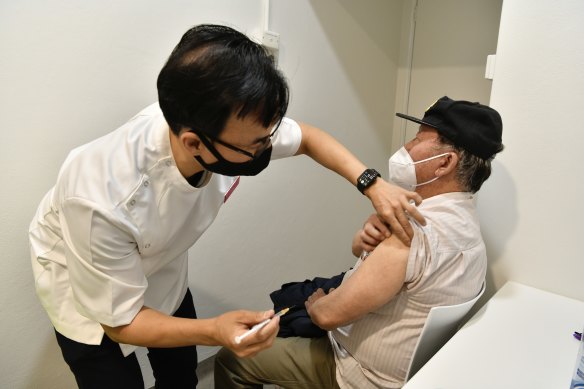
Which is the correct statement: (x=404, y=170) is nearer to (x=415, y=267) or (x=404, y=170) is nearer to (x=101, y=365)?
(x=415, y=267)

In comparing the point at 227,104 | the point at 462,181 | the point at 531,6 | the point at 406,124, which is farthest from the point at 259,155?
the point at 406,124

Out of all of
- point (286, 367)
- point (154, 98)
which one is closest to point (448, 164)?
point (286, 367)

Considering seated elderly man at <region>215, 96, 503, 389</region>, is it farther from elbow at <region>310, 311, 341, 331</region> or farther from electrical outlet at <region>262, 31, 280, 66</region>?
electrical outlet at <region>262, 31, 280, 66</region>

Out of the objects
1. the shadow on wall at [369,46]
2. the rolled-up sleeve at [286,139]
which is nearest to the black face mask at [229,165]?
the rolled-up sleeve at [286,139]

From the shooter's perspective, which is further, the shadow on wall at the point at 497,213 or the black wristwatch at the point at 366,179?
the shadow on wall at the point at 497,213

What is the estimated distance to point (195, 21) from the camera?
1490 millimetres

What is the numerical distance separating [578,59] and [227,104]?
3.64 ft

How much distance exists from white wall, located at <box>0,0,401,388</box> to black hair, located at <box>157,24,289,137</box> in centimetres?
68

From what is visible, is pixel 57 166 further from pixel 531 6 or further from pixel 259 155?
pixel 531 6

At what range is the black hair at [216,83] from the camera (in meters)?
0.70

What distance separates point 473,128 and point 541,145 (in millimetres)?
325

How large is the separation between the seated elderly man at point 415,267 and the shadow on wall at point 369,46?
1.15 meters

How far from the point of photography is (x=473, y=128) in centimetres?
107

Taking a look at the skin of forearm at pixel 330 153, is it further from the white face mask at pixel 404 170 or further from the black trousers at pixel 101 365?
the black trousers at pixel 101 365
